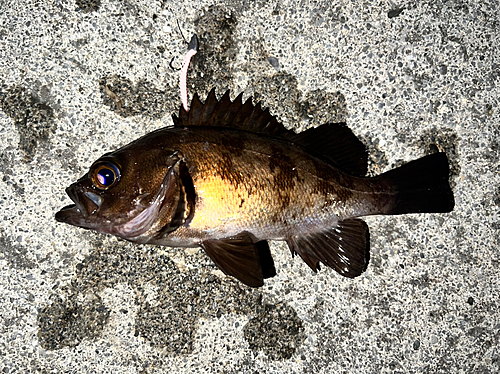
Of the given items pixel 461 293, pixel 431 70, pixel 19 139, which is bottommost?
pixel 19 139

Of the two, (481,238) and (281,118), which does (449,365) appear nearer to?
(481,238)

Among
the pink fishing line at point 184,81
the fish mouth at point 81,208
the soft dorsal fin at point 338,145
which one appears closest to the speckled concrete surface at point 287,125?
the pink fishing line at point 184,81

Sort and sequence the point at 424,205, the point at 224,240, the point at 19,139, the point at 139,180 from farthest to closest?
the point at 19,139
the point at 424,205
the point at 224,240
the point at 139,180

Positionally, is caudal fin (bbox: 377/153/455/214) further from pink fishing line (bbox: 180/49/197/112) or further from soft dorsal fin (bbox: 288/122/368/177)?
pink fishing line (bbox: 180/49/197/112)

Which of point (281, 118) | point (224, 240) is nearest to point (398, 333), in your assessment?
point (224, 240)

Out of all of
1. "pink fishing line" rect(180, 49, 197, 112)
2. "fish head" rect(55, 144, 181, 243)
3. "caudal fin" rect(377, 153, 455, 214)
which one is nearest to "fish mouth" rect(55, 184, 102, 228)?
"fish head" rect(55, 144, 181, 243)

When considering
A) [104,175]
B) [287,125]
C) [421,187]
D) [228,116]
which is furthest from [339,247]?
[104,175]

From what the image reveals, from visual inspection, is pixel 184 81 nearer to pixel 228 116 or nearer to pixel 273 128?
pixel 228 116
